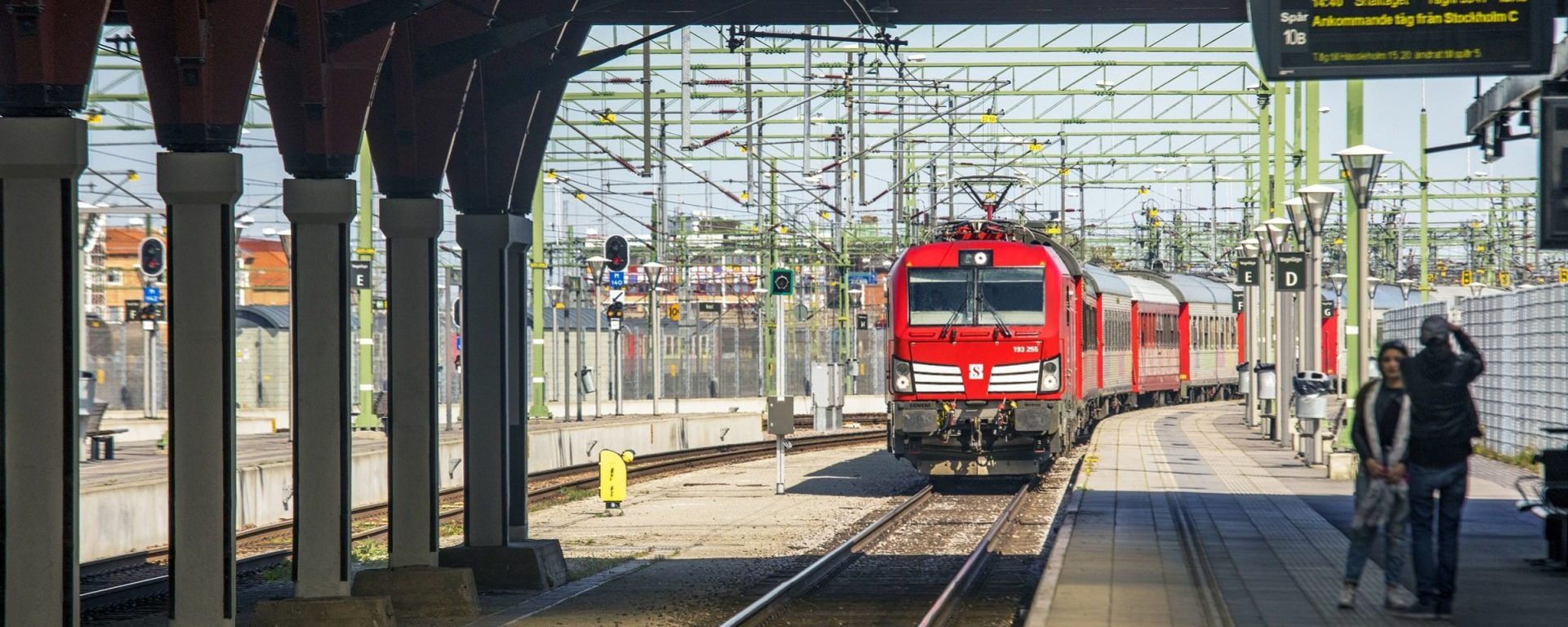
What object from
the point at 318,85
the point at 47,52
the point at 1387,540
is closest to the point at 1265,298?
the point at 1387,540

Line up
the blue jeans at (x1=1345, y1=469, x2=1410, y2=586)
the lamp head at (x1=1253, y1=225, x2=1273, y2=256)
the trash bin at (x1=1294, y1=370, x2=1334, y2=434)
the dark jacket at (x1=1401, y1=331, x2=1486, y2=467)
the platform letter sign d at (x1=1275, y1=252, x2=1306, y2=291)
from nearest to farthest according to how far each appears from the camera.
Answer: the dark jacket at (x1=1401, y1=331, x2=1486, y2=467) < the blue jeans at (x1=1345, y1=469, x2=1410, y2=586) < the trash bin at (x1=1294, y1=370, x2=1334, y2=434) < the platform letter sign d at (x1=1275, y1=252, x2=1306, y2=291) < the lamp head at (x1=1253, y1=225, x2=1273, y2=256)

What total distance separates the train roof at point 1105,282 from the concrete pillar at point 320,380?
19358 mm

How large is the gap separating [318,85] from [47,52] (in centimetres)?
259

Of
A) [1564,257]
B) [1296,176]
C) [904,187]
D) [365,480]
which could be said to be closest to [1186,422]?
[1296,176]

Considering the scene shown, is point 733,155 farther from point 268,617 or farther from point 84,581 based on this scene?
point 268,617

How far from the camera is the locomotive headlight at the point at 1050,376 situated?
2434cm

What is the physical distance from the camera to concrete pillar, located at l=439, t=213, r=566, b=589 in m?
15.7

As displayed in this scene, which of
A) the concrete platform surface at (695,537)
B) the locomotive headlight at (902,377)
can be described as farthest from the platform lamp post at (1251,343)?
the locomotive headlight at (902,377)

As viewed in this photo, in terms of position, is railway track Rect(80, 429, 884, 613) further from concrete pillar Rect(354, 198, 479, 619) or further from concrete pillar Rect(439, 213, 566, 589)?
concrete pillar Rect(354, 198, 479, 619)

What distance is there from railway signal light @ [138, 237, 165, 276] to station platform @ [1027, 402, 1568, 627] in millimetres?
20973

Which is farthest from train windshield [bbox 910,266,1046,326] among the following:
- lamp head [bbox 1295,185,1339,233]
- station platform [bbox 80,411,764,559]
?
station platform [bbox 80,411,764,559]

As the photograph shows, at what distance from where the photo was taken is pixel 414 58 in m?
13.8

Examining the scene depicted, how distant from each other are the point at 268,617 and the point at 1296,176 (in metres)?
30.4

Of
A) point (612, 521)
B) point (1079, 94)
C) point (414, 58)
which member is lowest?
point (612, 521)
